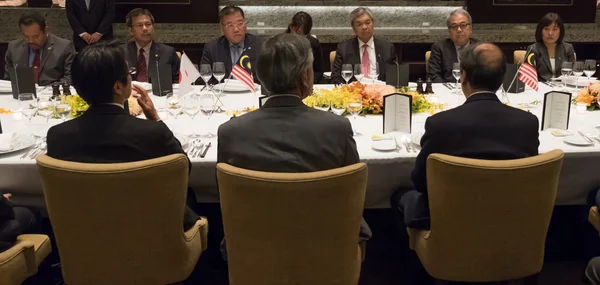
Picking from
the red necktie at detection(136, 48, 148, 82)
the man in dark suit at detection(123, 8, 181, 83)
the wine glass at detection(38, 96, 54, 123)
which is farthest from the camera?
the red necktie at detection(136, 48, 148, 82)

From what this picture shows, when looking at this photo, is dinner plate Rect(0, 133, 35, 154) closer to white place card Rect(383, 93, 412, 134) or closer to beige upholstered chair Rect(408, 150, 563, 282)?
white place card Rect(383, 93, 412, 134)

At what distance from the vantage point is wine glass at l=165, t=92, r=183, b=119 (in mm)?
3363

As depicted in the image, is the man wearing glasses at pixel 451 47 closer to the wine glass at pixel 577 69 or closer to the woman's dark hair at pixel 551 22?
the woman's dark hair at pixel 551 22

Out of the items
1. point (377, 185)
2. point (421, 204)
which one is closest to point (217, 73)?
point (377, 185)

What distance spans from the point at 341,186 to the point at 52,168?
3.00ft

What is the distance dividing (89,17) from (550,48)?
453 centimetres

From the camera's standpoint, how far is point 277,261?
1.96 metres

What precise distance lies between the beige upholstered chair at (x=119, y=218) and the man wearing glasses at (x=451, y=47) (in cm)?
316

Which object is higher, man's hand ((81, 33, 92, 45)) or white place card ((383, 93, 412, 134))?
man's hand ((81, 33, 92, 45))

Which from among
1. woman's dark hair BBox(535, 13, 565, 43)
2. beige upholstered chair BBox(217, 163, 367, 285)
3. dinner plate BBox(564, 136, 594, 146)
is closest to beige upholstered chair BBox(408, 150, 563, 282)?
beige upholstered chair BBox(217, 163, 367, 285)

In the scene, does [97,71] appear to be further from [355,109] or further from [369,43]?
[369,43]

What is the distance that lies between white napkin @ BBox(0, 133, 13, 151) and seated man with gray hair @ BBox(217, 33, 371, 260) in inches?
44.7

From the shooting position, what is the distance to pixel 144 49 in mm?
4789

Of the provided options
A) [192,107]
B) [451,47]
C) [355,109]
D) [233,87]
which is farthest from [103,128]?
[451,47]
